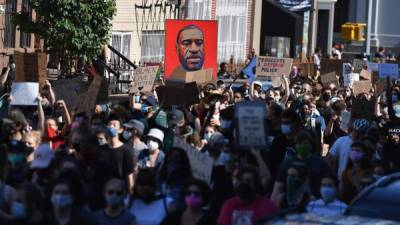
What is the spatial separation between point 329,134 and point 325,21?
133ft

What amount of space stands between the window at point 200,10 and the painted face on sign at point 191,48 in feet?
60.0

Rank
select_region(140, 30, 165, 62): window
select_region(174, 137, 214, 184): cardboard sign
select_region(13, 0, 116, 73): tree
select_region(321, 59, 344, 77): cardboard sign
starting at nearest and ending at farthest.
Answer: select_region(174, 137, 214, 184): cardboard sign < select_region(13, 0, 116, 73): tree < select_region(321, 59, 344, 77): cardboard sign < select_region(140, 30, 165, 62): window

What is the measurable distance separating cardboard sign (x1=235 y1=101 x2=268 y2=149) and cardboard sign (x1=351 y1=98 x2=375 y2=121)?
3991 mm

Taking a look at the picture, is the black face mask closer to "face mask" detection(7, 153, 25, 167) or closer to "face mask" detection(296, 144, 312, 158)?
"face mask" detection(296, 144, 312, 158)

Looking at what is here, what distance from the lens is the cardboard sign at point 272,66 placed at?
22.9 meters

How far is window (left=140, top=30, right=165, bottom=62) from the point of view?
121ft

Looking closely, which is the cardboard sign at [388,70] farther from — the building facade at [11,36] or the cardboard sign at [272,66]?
the building facade at [11,36]

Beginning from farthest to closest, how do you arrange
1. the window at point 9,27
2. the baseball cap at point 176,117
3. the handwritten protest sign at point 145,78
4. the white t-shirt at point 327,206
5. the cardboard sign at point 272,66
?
the window at point 9,27, the cardboard sign at point 272,66, the handwritten protest sign at point 145,78, the baseball cap at point 176,117, the white t-shirt at point 327,206

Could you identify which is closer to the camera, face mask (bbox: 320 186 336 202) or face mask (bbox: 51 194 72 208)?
face mask (bbox: 51 194 72 208)

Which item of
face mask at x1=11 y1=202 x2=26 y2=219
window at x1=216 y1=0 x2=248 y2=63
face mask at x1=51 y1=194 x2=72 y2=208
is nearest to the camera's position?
face mask at x1=11 y1=202 x2=26 y2=219

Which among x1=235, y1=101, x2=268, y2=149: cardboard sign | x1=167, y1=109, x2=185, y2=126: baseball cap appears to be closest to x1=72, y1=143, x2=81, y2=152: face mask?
x1=235, y1=101, x2=268, y2=149: cardboard sign

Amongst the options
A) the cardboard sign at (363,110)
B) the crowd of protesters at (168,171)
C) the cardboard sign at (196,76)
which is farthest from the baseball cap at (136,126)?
the cardboard sign at (196,76)

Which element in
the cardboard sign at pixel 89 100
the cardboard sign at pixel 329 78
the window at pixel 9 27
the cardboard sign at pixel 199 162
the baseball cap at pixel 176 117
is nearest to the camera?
the cardboard sign at pixel 199 162

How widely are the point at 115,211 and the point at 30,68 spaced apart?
333 inches
